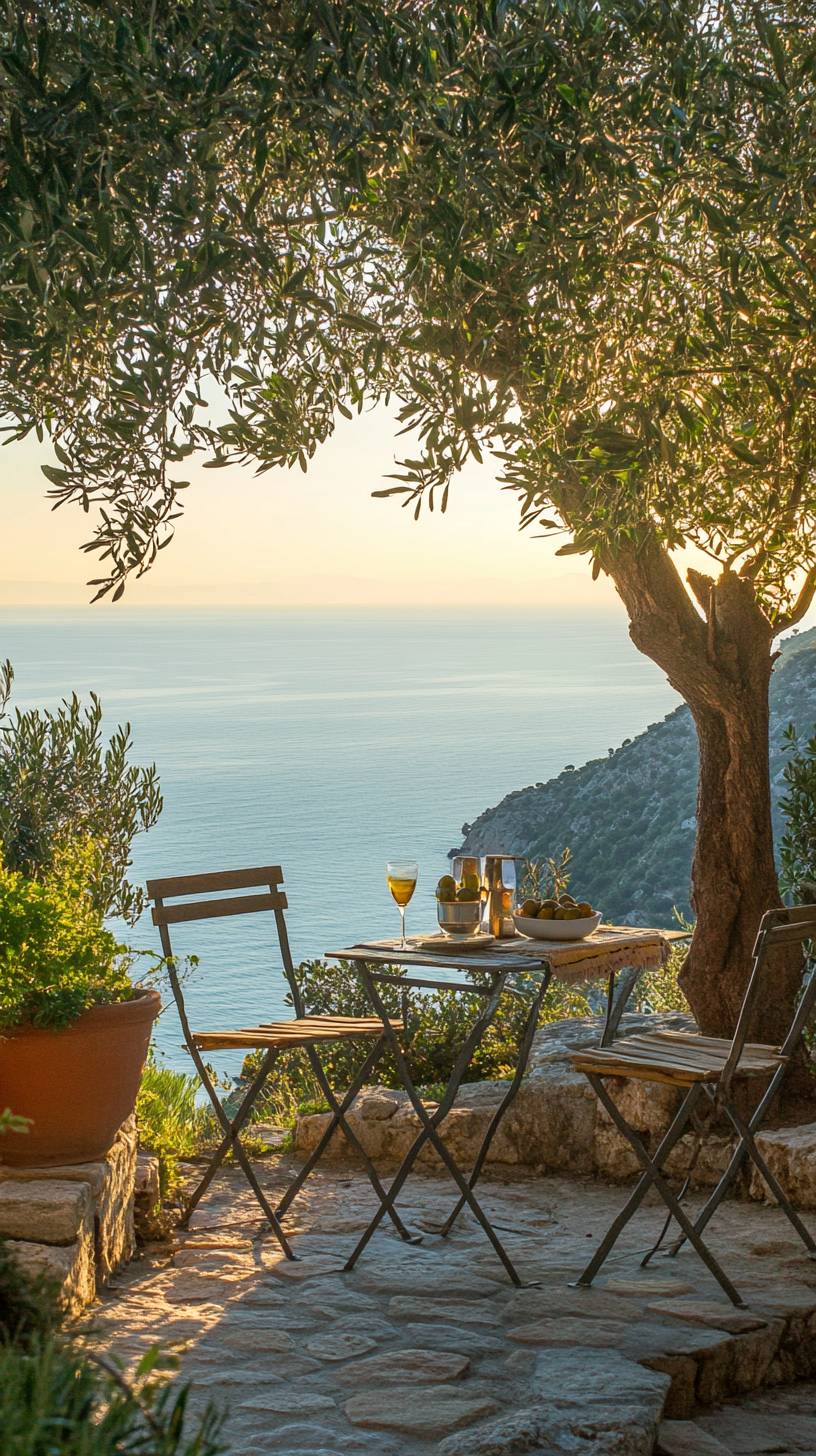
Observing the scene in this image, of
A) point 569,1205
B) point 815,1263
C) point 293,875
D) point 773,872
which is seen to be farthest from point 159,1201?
point 293,875

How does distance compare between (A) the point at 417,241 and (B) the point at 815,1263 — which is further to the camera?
(B) the point at 815,1263

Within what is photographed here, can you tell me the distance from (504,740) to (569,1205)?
14742mm

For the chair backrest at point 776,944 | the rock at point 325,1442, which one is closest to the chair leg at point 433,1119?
the chair backrest at point 776,944

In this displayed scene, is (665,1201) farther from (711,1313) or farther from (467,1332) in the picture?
(467,1332)

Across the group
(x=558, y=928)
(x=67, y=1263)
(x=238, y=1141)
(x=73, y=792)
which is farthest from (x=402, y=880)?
(x=73, y=792)

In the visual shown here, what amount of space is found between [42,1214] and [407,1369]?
109 centimetres

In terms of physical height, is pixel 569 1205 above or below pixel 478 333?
below

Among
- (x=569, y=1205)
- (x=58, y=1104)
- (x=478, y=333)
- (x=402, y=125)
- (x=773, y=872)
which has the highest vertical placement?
(x=402, y=125)

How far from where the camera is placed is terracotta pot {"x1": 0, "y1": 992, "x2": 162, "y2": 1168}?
4.23 meters

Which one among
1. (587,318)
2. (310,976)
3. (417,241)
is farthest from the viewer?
(310,976)

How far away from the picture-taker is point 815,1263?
4527mm

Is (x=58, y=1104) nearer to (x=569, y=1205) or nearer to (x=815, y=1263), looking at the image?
(x=569, y=1205)

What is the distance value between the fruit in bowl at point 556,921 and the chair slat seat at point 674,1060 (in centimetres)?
42

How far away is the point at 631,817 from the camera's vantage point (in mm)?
11539
